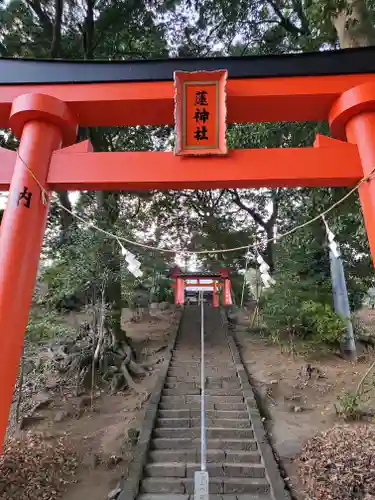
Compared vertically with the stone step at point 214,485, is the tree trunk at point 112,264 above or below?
above

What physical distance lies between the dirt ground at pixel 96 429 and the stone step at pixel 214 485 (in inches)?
19.8

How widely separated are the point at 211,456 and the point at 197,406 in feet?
5.55

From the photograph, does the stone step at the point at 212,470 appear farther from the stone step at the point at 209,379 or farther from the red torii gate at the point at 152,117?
the red torii gate at the point at 152,117

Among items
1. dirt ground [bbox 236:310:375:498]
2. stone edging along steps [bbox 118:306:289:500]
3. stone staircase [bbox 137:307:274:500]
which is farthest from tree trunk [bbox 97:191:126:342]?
dirt ground [bbox 236:310:375:498]

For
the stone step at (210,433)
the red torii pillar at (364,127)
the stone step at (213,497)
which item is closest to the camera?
the red torii pillar at (364,127)

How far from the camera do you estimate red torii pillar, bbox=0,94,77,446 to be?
3336 millimetres

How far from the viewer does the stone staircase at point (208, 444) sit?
5301 millimetres

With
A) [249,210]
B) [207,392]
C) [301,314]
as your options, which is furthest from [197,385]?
[249,210]

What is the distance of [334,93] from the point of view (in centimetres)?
414

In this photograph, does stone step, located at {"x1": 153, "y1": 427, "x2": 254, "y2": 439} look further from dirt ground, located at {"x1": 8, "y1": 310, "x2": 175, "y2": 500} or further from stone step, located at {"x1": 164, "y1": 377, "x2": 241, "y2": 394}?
stone step, located at {"x1": 164, "y1": 377, "x2": 241, "y2": 394}

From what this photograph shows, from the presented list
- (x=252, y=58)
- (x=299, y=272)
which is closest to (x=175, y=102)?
(x=252, y=58)

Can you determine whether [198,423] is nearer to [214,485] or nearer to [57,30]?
[214,485]

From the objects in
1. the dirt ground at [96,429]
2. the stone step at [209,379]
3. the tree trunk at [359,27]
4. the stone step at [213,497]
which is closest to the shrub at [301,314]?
the stone step at [209,379]

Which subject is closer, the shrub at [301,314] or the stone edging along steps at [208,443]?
the stone edging along steps at [208,443]
